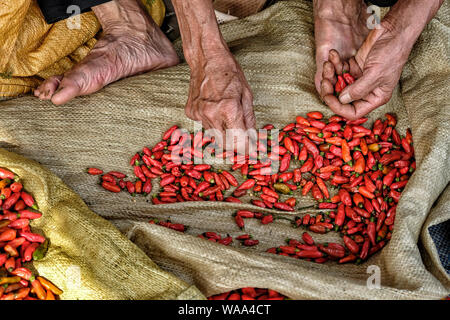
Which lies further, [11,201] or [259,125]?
[259,125]

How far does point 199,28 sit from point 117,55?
1.96ft

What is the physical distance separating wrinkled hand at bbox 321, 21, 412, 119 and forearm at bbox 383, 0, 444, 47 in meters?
0.02

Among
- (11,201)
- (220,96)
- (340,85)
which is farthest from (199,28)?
(11,201)

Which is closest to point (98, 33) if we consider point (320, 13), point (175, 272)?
point (320, 13)

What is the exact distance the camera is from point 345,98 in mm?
2336

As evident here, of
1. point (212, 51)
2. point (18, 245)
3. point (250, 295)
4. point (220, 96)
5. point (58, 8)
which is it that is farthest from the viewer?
point (58, 8)

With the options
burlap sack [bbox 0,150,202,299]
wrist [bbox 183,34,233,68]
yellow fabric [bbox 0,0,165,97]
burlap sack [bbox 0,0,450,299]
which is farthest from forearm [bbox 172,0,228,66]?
burlap sack [bbox 0,150,202,299]

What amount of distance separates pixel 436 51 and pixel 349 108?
0.59m

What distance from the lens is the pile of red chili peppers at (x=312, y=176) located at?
7.09 ft

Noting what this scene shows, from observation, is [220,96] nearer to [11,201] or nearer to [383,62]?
[383,62]

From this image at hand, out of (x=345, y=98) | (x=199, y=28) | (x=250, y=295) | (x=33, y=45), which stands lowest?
(x=250, y=295)

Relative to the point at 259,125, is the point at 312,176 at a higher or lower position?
lower

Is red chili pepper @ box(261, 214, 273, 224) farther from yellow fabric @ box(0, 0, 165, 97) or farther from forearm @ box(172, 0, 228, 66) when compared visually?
yellow fabric @ box(0, 0, 165, 97)

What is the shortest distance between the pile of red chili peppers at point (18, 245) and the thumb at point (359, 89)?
1441 millimetres
